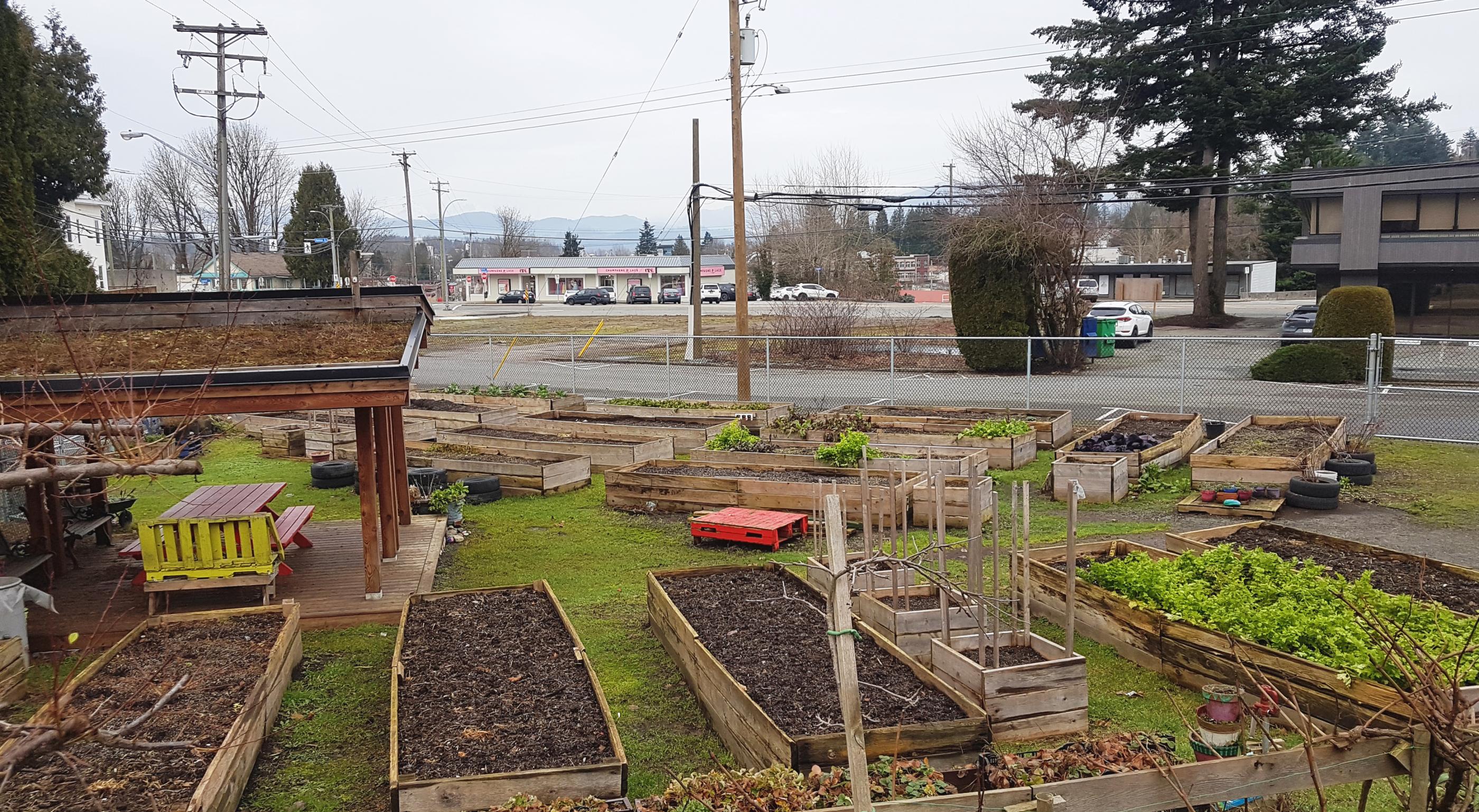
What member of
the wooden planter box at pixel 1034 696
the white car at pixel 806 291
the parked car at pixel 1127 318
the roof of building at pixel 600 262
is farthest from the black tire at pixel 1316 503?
the roof of building at pixel 600 262

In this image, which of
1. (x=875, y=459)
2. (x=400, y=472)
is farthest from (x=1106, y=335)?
(x=400, y=472)

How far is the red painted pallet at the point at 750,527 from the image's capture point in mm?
10617

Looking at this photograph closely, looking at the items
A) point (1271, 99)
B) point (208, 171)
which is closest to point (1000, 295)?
point (1271, 99)

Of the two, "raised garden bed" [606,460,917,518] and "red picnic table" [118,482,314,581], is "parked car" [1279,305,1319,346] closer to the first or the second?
"raised garden bed" [606,460,917,518]

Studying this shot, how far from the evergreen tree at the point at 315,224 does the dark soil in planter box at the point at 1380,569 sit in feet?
207

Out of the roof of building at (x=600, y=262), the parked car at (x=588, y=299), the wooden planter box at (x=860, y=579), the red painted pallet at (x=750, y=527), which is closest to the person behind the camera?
the wooden planter box at (x=860, y=579)

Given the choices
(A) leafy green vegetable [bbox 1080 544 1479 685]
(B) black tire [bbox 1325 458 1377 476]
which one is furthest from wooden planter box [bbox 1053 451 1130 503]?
(A) leafy green vegetable [bbox 1080 544 1479 685]

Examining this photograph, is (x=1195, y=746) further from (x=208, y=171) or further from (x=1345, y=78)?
(x=208, y=171)

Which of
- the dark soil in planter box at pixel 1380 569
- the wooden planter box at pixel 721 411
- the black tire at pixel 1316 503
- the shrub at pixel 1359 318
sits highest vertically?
the shrub at pixel 1359 318

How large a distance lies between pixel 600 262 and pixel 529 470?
86846 millimetres

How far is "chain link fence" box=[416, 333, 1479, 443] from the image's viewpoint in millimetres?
19047

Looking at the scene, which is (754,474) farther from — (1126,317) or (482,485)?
(1126,317)

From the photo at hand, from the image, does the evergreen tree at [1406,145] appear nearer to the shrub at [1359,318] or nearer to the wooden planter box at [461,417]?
the shrub at [1359,318]

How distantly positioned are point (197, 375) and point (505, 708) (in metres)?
4.25
